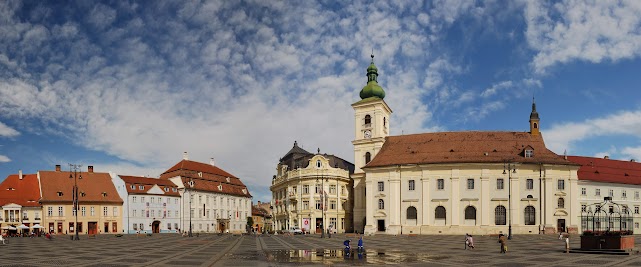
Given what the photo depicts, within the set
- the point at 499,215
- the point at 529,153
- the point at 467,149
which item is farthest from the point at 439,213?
the point at 529,153

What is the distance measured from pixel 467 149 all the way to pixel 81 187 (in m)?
59.9

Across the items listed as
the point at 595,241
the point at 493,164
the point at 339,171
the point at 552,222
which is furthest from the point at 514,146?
the point at 595,241

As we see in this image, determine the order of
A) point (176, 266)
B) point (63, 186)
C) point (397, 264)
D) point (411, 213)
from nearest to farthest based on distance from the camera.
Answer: point (176, 266) < point (397, 264) < point (411, 213) < point (63, 186)

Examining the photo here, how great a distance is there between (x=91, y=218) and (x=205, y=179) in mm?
22188

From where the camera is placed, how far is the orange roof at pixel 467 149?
231 feet

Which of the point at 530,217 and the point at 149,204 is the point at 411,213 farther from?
the point at 149,204

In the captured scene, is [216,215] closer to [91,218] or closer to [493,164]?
[91,218]

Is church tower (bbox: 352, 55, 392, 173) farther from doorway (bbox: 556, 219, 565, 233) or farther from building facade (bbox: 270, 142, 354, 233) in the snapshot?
doorway (bbox: 556, 219, 565, 233)

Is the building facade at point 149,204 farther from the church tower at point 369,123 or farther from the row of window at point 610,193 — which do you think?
the row of window at point 610,193

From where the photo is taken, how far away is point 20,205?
77.1 metres

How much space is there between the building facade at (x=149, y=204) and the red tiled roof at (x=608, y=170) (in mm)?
66394

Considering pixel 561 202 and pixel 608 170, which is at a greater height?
pixel 608 170

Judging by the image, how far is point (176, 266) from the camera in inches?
968

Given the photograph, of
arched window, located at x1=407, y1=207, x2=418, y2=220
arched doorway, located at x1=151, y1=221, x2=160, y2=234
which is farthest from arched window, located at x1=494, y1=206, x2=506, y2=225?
arched doorway, located at x1=151, y1=221, x2=160, y2=234
